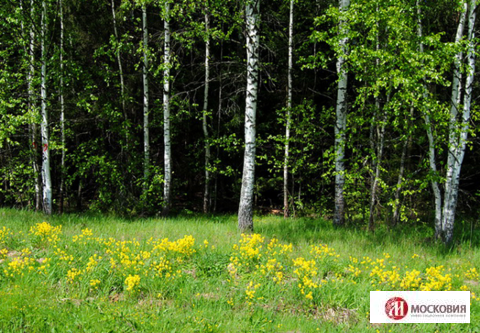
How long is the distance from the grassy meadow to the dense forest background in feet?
8.01

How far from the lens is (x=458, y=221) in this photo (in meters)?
11.3

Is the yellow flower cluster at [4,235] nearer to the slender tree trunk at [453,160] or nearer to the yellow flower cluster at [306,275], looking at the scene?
the yellow flower cluster at [306,275]

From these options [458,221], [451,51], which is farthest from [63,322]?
[458,221]

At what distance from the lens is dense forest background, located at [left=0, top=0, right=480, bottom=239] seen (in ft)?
24.8

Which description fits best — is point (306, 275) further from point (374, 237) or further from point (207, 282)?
point (374, 237)

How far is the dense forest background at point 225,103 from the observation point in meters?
7.55

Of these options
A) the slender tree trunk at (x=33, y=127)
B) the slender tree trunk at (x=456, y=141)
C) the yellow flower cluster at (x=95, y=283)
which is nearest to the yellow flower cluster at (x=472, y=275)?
the slender tree trunk at (x=456, y=141)

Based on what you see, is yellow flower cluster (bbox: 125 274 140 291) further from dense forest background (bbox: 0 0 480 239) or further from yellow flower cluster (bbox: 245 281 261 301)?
dense forest background (bbox: 0 0 480 239)

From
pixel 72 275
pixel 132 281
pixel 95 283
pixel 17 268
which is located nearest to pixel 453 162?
pixel 132 281

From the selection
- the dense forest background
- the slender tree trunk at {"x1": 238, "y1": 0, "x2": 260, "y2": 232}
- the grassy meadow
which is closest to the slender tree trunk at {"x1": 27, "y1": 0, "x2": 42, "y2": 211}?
the dense forest background

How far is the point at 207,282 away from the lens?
5.07 metres

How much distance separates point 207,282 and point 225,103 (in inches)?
409

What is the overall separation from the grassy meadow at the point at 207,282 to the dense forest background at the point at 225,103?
2441mm

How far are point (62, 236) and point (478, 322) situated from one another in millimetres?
6681
